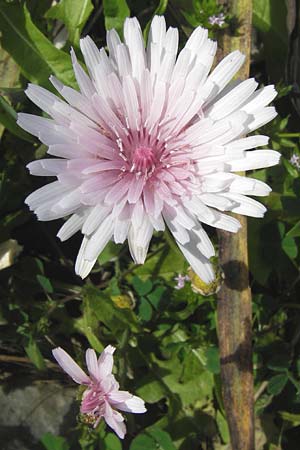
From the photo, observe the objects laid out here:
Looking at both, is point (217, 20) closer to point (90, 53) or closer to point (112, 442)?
point (90, 53)

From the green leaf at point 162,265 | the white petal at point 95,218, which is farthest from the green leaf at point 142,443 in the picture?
the white petal at point 95,218

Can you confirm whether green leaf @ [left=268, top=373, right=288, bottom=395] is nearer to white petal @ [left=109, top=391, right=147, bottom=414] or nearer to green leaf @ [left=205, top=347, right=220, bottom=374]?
green leaf @ [left=205, top=347, right=220, bottom=374]

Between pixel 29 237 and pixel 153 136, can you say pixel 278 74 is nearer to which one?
pixel 153 136

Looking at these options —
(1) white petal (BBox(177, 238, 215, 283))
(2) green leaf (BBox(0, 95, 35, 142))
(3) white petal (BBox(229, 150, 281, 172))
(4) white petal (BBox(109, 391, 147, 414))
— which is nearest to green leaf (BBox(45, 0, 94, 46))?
(2) green leaf (BBox(0, 95, 35, 142))

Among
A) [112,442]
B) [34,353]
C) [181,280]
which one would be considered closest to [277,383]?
[181,280]

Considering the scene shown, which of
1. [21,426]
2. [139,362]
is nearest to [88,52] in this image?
[139,362]

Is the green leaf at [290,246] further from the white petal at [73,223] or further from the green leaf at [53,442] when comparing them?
the green leaf at [53,442]
